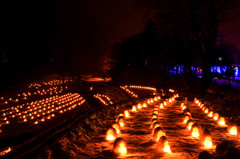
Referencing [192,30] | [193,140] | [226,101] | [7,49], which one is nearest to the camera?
[193,140]

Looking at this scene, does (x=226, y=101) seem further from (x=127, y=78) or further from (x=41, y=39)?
(x=127, y=78)

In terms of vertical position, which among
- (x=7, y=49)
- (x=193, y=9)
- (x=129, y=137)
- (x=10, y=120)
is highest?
(x=193, y=9)

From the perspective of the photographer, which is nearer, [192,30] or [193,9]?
[193,9]

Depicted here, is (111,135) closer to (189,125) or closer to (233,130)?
(189,125)

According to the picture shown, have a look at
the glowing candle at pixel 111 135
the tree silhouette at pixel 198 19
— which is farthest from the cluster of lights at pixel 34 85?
the glowing candle at pixel 111 135

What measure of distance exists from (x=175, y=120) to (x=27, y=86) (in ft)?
77.5

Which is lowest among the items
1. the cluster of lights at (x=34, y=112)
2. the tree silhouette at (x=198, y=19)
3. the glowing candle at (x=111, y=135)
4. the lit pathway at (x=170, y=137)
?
the cluster of lights at (x=34, y=112)

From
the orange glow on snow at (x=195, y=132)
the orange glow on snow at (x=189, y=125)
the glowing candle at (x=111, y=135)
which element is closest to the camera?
the glowing candle at (x=111, y=135)

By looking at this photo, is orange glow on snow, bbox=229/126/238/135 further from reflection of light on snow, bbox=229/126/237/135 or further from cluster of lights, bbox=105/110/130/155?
cluster of lights, bbox=105/110/130/155

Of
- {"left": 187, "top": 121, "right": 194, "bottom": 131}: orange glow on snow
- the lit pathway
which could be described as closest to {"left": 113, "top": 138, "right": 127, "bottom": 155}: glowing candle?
the lit pathway

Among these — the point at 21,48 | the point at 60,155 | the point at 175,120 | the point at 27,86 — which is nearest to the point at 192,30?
the point at 175,120

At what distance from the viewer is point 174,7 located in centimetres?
1600

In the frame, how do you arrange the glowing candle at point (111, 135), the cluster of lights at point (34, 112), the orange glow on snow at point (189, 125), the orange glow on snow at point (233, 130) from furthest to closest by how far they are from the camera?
the cluster of lights at point (34, 112) < the orange glow on snow at point (189, 125) < the orange glow on snow at point (233, 130) < the glowing candle at point (111, 135)

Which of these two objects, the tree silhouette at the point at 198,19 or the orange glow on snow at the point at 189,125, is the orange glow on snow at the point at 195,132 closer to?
the orange glow on snow at the point at 189,125
